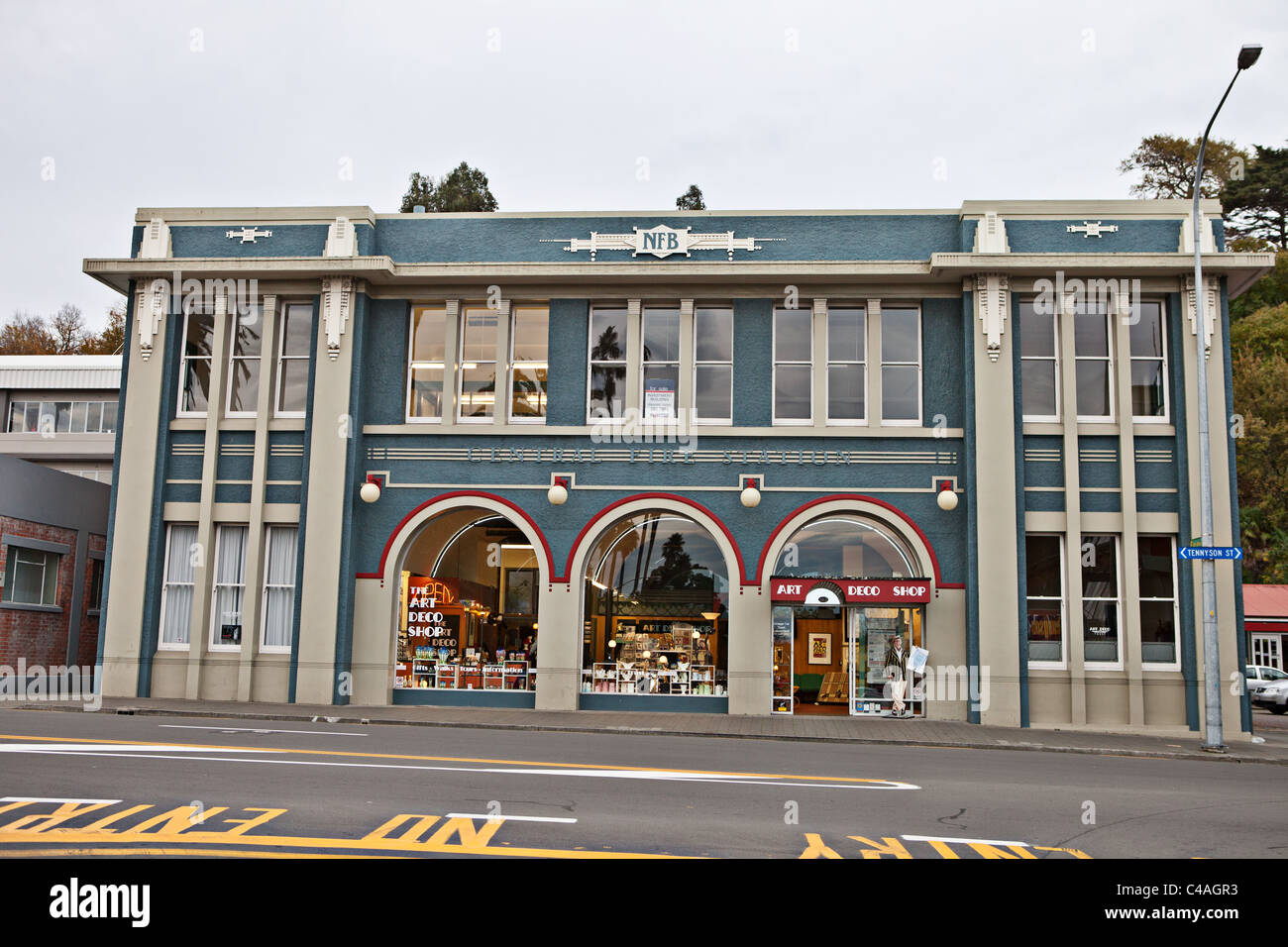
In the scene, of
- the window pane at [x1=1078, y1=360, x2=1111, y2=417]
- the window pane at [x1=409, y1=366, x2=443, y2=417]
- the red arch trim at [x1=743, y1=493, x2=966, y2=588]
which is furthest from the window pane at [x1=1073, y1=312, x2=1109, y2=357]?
the window pane at [x1=409, y1=366, x2=443, y2=417]

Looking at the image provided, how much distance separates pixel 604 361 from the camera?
75.7ft

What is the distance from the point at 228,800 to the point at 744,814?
4.45 metres

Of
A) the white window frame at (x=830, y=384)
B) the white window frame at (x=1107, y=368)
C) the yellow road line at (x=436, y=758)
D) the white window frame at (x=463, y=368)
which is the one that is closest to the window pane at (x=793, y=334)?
the white window frame at (x=830, y=384)

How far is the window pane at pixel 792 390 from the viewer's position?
2267cm

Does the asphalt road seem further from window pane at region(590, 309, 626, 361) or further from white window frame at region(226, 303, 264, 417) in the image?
window pane at region(590, 309, 626, 361)

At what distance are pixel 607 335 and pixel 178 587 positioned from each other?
10021 millimetres

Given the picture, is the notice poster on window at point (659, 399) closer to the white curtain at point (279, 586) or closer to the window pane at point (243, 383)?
the white curtain at point (279, 586)

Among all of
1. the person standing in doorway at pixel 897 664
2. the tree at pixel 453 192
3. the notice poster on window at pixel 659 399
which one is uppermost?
the tree at pixel 453 192

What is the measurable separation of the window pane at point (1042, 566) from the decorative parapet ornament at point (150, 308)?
58.2ft

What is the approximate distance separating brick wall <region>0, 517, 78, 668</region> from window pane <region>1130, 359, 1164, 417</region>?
23436 mm

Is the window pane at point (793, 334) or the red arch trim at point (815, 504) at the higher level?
the window pane at point (793, 334)

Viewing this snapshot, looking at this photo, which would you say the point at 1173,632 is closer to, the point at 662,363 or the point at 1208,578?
the point at 1208,578

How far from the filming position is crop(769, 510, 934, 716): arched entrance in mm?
21703
